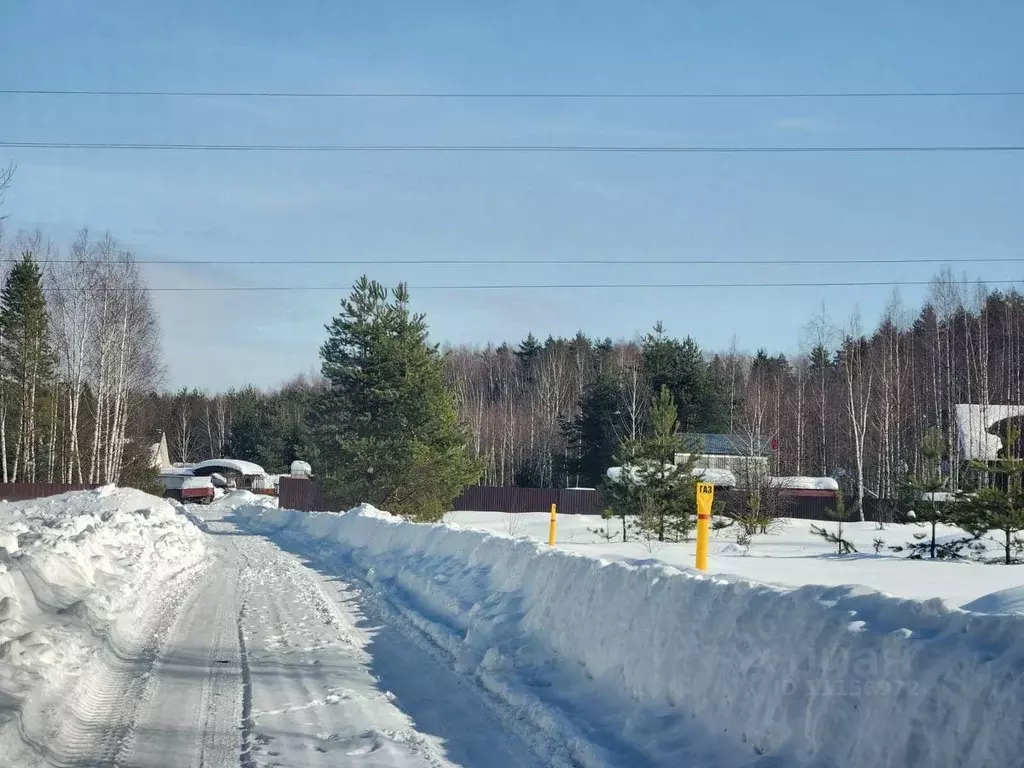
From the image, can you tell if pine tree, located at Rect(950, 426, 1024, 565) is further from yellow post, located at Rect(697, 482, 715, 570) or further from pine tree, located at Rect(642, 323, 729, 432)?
pine tree, located at Rect(642, 323, 729, 432)

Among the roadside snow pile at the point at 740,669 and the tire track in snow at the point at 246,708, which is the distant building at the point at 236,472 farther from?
the roadside snow pile at the point at 740,669

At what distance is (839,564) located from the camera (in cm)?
1998

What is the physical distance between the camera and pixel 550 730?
22.4 feet

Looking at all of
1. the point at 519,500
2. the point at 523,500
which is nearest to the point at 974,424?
the point at 523,500

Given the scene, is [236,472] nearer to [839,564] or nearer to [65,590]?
[839,564]

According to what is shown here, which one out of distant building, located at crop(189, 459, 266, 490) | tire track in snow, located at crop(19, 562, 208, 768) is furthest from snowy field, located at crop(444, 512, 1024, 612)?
distant building, located at crop(189, 459, 266, 490)

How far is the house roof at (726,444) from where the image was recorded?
32750 millimetres

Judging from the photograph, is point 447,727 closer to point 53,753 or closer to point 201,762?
point 201,762

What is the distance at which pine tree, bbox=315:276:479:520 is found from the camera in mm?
36062

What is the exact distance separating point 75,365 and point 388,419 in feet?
61.6

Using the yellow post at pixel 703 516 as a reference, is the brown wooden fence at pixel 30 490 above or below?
below

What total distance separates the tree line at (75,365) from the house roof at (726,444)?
90.7 feet

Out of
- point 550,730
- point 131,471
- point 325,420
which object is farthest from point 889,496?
point 550,730

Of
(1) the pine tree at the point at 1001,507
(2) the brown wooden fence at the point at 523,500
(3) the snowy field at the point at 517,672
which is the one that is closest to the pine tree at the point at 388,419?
(2) the brown wooden fence at the point at 523,500
